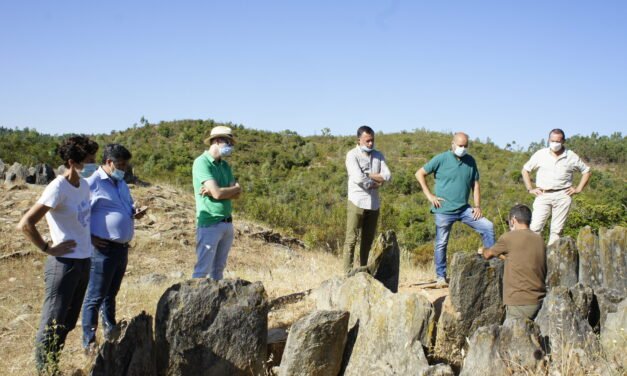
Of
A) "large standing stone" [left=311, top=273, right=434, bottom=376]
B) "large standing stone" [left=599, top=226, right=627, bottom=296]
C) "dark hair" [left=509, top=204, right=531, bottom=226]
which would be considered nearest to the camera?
"large standing stone" [left=311, top=273, right=434, bottom=376]

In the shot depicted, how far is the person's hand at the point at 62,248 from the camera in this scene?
12.3 feet

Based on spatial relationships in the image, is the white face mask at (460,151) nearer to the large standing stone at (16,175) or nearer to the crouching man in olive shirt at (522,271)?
the crouching man in olive shirt at (522,271)

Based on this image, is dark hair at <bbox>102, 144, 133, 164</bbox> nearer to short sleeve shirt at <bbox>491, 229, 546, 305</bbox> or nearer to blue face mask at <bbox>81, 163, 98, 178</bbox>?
blue face mask at <bbox>81, 163, 98, 178</bbox>

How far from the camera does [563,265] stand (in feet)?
16.1

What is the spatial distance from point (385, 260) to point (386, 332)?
4.83 ft

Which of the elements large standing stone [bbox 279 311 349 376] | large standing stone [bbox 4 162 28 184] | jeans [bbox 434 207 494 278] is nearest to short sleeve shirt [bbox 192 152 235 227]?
large standing stone [bbox 279 311 349 376]

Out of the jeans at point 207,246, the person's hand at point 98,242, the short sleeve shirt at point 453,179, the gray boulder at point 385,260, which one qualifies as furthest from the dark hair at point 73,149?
the short sleeve shirt at point 453,179

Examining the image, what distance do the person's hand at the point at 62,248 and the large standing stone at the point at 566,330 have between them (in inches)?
132

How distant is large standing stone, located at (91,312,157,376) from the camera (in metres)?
3.44

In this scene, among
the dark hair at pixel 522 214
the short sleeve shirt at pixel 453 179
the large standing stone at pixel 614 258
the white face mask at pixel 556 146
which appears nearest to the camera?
the dark hair at pixel 522 214

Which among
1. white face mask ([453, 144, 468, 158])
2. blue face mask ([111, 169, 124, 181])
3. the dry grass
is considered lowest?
the dry grass

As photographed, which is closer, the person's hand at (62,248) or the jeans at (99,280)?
the person's hand at (62,248)

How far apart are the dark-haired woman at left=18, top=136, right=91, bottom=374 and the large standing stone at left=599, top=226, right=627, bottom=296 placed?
14.5ft

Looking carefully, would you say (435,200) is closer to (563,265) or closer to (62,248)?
(563,265)
